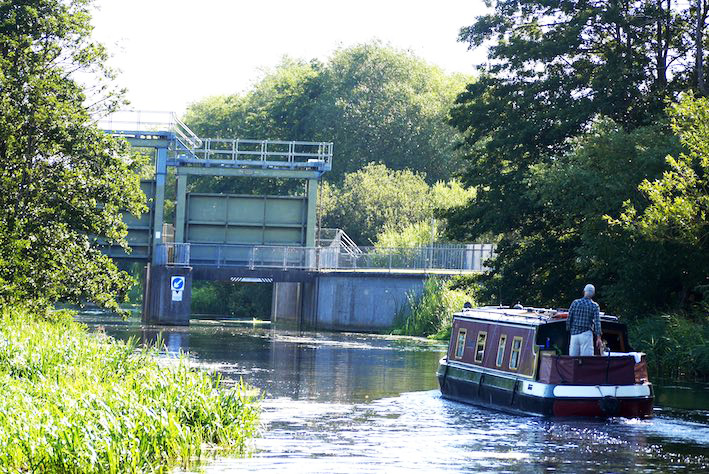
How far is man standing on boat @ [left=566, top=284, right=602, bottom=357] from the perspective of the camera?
79.5 feet

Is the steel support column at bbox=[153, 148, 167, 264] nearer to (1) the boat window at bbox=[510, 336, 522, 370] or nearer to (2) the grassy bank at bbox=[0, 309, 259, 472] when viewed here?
(1) the boat window at bbox=[510, 336, 522, 370]

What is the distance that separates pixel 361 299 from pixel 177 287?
8.90m

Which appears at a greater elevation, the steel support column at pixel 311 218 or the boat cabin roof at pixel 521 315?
the steel support column at pixel 311 218

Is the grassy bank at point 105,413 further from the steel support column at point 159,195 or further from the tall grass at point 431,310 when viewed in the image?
the steel support column at point 159,195

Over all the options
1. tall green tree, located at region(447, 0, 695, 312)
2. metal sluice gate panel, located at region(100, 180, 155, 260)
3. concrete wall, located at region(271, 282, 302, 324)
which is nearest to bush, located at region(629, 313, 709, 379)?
tall green tree, located at region(447, 0, 695, 312)

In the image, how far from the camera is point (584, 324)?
24.3 m

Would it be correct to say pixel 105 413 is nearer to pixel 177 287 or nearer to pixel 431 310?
pixel 431 310

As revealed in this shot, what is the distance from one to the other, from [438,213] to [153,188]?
14799 mm

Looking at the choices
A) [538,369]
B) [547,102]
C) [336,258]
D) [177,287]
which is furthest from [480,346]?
[336,258]

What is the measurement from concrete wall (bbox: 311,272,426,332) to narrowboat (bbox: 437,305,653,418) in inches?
1187

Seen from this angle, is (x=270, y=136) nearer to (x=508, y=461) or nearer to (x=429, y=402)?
(x=429, y=402)

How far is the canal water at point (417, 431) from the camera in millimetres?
17781

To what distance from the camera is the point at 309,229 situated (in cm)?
6044

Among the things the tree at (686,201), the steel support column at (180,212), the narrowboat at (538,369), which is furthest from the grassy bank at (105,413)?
the steel support column at (180,212)
